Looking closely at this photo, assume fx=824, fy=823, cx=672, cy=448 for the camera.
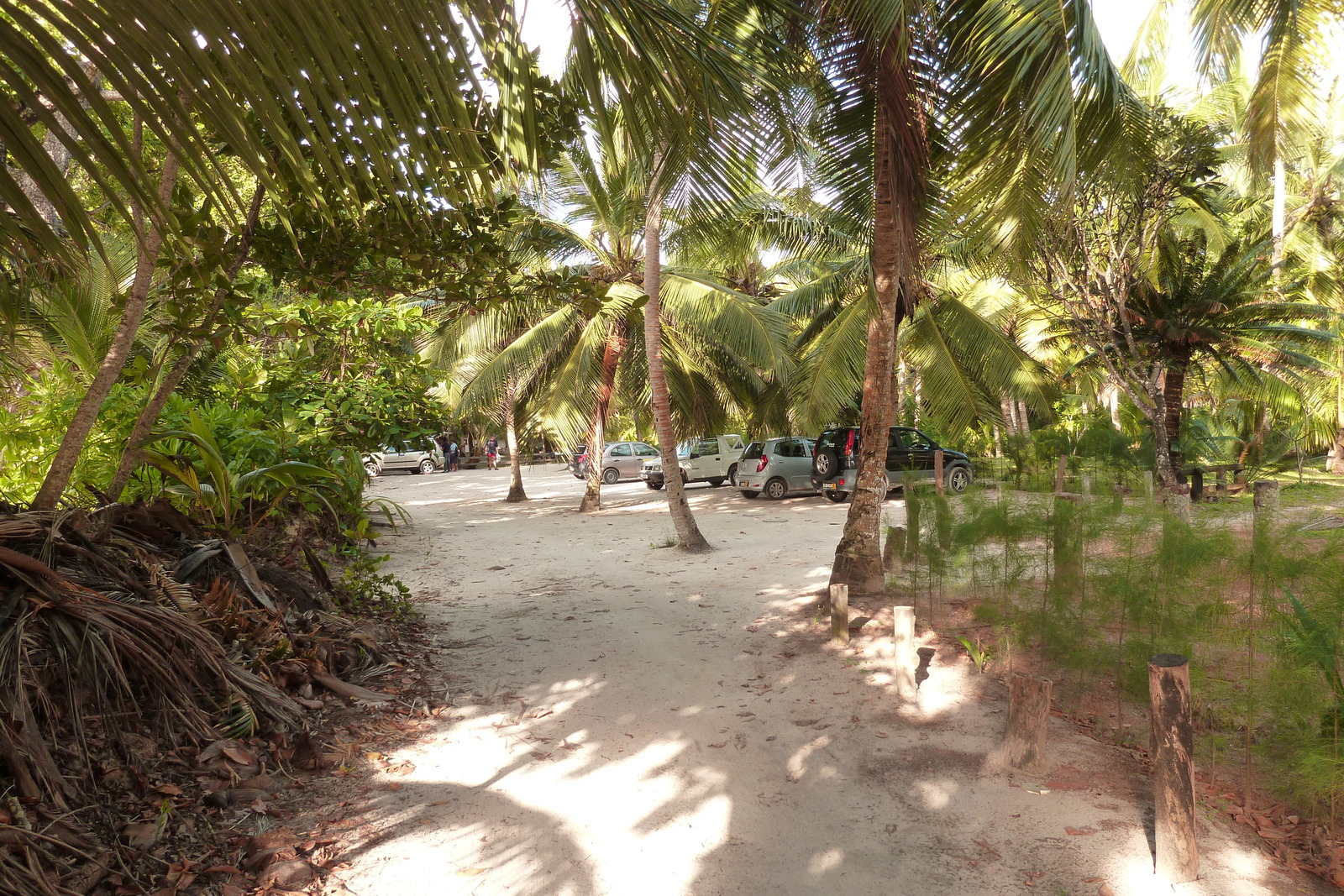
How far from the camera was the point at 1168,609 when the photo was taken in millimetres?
4465

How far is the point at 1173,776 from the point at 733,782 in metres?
1.93

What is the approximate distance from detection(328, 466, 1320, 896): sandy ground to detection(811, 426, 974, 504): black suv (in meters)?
9.24

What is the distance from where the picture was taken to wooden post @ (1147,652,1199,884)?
3143 millimetres

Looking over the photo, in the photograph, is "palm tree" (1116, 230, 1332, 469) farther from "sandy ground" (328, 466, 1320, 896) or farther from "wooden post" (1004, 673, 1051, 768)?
"wooden post" (1004, 673, 1051, 768)

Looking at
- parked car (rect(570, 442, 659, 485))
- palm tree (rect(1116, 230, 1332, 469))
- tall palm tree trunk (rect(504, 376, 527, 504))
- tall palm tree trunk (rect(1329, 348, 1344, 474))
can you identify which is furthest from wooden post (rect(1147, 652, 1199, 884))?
parked car (rect(570, 442, 659, 485))

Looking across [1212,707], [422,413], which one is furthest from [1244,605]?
[422,413]

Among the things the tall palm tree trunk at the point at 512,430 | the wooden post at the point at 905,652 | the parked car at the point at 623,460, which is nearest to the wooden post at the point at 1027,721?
the wooden post at the point at 905,652

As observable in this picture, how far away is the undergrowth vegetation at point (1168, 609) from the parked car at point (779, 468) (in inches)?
408

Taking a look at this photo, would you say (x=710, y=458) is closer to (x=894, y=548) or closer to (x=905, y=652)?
(x=894, y=548)

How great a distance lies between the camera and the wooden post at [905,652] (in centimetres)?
526

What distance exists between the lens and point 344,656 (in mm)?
5414

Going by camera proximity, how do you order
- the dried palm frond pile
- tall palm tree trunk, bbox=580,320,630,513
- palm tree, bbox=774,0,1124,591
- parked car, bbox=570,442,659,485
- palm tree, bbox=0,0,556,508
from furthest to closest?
parked car, bbox=570,442,659,485
tall palm tree trunk, bbox=580,320,630,513
palm tree, bbox=774,0,1124,591
the dried palm frond pile
palm tree, bbox=0,0,556,508

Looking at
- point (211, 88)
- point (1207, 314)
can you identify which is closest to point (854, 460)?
point (1207, 314)

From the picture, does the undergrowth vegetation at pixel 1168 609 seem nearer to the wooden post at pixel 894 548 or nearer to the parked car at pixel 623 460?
the wooden post at pixel 894 548
